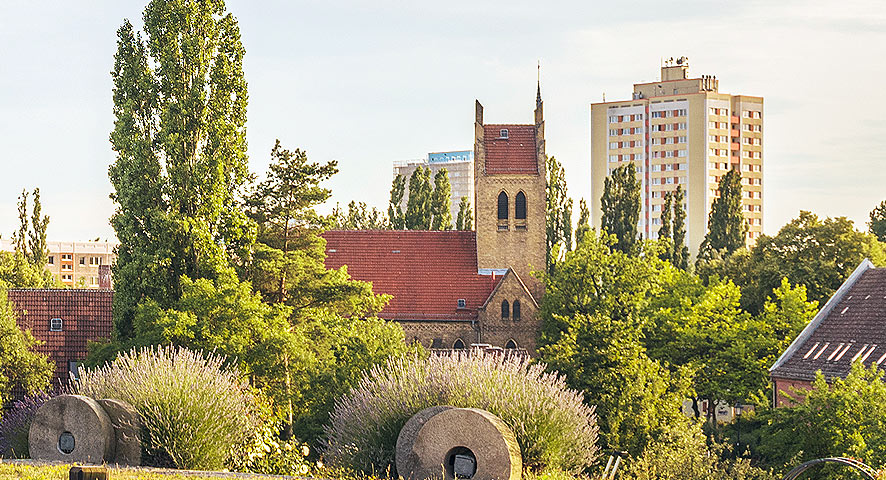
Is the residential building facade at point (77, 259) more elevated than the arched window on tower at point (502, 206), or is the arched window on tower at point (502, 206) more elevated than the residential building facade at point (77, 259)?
the arched window on tower at point (502, 206)

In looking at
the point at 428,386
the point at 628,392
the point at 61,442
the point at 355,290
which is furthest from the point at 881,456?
the point at 355,290

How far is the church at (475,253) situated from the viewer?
52.0 meters

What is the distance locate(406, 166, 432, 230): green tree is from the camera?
2862 inches

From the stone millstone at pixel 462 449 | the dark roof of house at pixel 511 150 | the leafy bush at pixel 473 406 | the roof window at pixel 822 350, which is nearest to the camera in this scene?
the stone millstone at pixel 462 449

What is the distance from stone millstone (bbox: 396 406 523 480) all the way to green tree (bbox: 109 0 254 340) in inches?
712

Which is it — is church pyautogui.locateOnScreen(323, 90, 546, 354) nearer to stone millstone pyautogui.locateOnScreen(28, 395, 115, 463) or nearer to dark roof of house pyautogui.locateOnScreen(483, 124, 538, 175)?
dark roof of house pyautogui.locateOnScreen(483, 124, 538, 175)

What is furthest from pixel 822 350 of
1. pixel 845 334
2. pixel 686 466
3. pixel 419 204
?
pixel 419 204

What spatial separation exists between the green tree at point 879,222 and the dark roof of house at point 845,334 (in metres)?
34.4

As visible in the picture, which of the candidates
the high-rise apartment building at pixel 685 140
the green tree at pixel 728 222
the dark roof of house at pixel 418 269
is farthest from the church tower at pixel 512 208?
the high-rise apartment building at pixel 685 140

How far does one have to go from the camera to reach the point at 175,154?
36.1 meters

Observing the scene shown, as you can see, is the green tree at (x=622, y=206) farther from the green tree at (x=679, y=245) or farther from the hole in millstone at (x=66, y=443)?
the hole in millstone at (x=66, y=443)

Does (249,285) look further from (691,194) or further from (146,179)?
(691,194)

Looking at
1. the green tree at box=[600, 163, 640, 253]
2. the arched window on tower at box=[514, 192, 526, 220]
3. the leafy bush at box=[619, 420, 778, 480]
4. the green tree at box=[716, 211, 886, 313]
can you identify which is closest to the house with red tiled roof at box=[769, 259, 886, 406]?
the green tree at box=[716, 211, 886, 313]

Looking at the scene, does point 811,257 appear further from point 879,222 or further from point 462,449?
point 462,449
